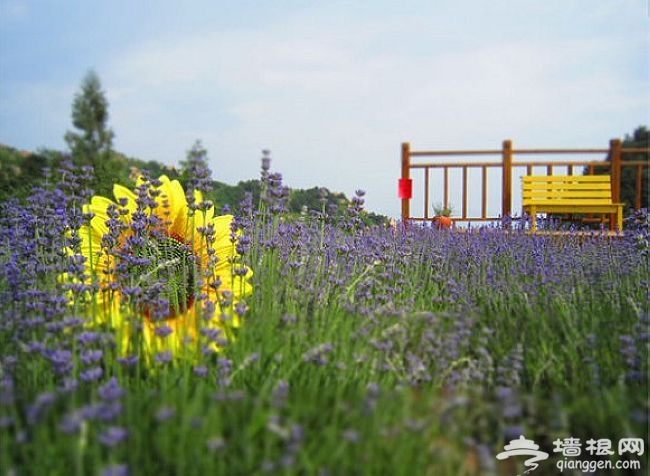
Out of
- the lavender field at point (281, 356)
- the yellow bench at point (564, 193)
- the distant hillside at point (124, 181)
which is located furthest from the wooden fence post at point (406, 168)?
the lavender field at point (281, 356)

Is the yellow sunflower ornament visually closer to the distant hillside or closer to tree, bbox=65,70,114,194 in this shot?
the distant hillside

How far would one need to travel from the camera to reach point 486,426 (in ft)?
5.01

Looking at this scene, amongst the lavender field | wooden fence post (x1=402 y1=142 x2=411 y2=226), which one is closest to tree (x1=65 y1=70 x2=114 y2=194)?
wooden fence post (x1=402 y1=142 x2=411 y2=226)

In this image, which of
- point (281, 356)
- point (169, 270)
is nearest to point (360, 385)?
point (281, 356)

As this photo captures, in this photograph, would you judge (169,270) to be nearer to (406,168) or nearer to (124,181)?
(124,181)

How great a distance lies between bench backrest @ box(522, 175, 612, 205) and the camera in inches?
520

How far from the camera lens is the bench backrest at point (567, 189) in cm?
1320

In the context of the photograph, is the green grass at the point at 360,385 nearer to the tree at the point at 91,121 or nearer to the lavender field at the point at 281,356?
the lavender field at the point at 281,356

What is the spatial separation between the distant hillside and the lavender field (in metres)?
0.84

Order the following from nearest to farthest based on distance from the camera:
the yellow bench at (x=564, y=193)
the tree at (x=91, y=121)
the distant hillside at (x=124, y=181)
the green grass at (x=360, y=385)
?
the green grass at (x=360, y=385)
the distant hillside at (x=124, y=181)
the yellow bench at (x=564, y=193)
the tree at (x=91, y=121)

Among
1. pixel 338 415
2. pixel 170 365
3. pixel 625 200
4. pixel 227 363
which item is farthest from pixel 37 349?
pixel 625 200

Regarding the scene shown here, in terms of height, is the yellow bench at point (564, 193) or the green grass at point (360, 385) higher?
the yellow bench at point (564, 193)

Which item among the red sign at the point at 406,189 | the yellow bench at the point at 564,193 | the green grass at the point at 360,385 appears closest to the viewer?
the green grass at the point at 360,385

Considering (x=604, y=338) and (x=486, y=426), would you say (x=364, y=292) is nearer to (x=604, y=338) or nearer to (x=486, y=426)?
(x=604, y=338)
